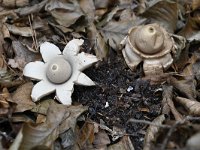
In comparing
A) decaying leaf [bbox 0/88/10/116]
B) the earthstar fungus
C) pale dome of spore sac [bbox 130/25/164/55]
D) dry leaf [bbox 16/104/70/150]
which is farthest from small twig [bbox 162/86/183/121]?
decaying leaf [bbox 0/88/10/116]

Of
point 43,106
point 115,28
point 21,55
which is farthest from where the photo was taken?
point 115,28

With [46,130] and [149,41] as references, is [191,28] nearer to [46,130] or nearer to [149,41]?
[149,41]

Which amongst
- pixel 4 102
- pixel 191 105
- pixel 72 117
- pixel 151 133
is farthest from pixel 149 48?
pixel 4 102

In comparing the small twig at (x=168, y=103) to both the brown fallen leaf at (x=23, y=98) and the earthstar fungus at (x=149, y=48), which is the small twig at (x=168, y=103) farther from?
the brown fallen leaf at (x=23, y=98)

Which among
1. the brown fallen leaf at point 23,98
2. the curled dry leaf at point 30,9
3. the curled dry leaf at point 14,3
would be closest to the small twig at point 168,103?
the brown fallen leaf at point 23,98

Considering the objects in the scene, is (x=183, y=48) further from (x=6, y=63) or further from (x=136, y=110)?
(x=6, y=63)
